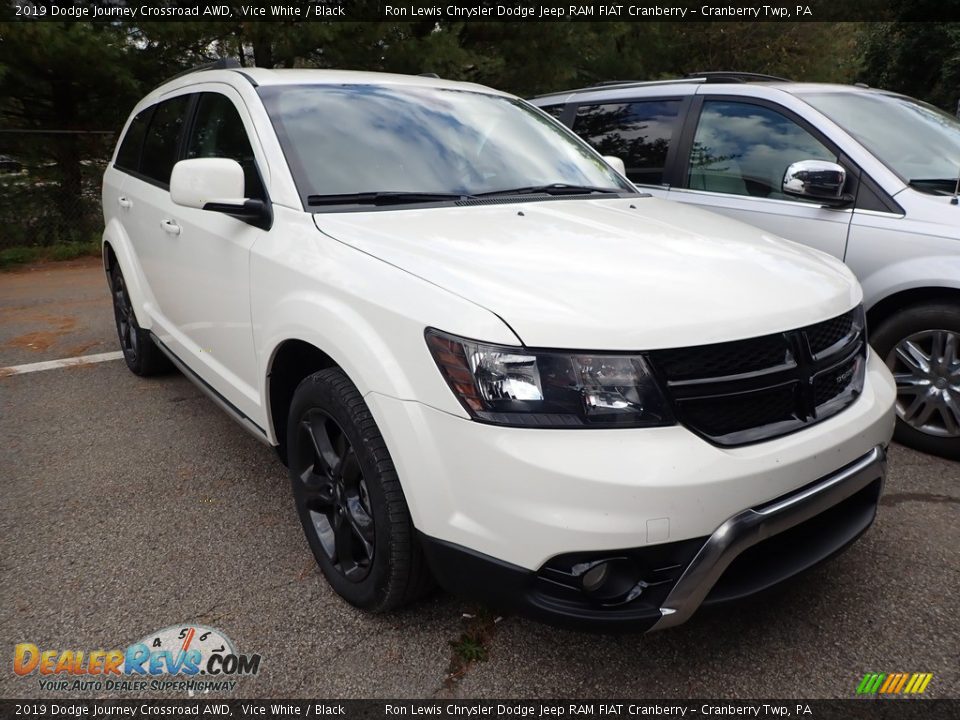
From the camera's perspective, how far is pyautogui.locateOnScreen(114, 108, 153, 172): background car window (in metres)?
4.31

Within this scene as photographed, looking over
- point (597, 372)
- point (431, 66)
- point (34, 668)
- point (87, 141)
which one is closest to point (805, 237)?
point (597, 372)

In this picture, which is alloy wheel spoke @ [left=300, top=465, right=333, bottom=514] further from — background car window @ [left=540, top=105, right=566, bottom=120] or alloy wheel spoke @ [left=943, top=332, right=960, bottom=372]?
background car window @ [left=540, top=105, right=566, bottom=120]

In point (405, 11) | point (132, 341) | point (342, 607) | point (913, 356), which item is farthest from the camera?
point (405, 11)

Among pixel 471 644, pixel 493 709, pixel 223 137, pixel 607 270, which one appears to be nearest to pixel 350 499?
pixel 471 644

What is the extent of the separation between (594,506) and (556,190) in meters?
1.67

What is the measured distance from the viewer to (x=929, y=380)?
3385mm

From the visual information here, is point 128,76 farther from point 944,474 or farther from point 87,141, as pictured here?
point 944,474

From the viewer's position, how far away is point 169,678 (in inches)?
83.4

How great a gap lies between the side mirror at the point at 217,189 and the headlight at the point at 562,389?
1.19 m

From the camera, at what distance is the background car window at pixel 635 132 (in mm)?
4586

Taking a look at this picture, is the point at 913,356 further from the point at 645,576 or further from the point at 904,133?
the point at 645,576

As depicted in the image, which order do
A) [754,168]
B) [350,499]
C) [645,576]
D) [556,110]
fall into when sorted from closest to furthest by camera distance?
1. [645,576]
2. [350,499]
3. [754,168]
4. [556,110]

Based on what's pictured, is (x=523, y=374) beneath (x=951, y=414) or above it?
above

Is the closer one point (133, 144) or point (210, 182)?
point (210, 182)
